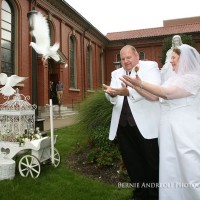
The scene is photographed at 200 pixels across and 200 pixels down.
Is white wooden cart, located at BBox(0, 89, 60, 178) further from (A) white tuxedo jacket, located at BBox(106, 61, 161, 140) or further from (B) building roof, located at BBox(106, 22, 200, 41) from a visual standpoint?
(B) building roof, located at BBox(106, 22, 200, 41)

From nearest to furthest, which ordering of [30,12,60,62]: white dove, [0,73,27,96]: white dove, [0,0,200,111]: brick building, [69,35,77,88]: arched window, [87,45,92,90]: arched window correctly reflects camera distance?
[30,12,60,62]: white dove
[0,73,27,96]: white dove
[0,0,200,111]: brick building
[69,35,77,88]: arched window
[87,45,92,90]: arched window

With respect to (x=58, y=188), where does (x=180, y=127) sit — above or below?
above

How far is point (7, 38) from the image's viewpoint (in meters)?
15.8

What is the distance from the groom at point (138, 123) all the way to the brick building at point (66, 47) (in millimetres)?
4190

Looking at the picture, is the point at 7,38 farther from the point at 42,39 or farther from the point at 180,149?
the point at 180,149

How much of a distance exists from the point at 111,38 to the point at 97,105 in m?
30.8

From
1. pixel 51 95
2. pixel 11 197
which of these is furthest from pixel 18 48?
pixel 11 197

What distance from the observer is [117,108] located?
3646mm

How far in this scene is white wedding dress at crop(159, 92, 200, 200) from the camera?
9.73ft

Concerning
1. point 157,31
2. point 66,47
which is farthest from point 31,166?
point 157,31

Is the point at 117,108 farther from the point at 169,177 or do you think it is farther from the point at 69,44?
the point at 69,44

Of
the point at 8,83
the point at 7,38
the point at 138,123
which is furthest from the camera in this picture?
the point at 7,38

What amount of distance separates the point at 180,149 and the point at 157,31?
35.1 m

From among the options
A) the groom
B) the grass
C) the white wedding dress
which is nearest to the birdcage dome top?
the grass
